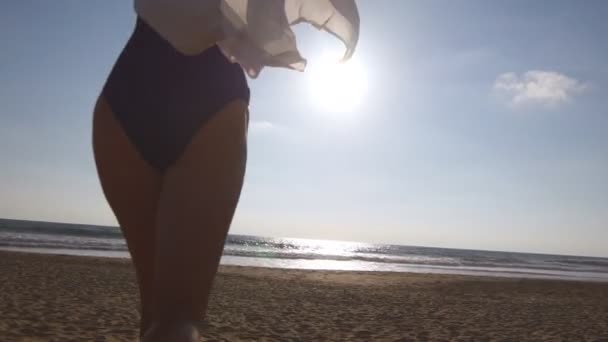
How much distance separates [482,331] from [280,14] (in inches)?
374

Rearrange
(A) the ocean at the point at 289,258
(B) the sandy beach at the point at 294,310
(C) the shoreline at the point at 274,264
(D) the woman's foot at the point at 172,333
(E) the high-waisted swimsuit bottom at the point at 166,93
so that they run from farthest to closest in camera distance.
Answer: (A) the ocean at the point at 289,258, (C) the shoreline at the point at 274,264, (B) the sandy beach at the point at 294,310, (E) the high-waisted swimsuit bottom at the point at 166,93, (D) the woman's foot at the point at 172,333

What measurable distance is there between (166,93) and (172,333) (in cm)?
50

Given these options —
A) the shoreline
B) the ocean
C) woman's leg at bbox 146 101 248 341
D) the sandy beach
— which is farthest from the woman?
the ocean

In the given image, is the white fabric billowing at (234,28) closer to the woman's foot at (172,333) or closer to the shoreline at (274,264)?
the woman's foot at (172,333)

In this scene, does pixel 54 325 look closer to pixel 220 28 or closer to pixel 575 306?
pixel 220 28

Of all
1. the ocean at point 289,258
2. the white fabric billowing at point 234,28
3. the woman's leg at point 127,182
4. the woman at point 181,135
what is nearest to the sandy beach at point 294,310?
the woman's leg at point 127,182

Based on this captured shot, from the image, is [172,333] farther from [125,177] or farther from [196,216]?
[125,177]

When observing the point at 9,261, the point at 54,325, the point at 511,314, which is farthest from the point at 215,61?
the point at 9,261

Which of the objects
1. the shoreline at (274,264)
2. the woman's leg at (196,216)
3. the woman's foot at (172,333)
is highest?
the woman's leg at (196,216)

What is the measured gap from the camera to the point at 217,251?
3.29 ft

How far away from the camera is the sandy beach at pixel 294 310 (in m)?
7.67

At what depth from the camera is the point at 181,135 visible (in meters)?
1.02

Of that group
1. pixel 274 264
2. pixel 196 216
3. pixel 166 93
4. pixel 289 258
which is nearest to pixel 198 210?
pixel 196 216

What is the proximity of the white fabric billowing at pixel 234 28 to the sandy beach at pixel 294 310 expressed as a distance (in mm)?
6468
